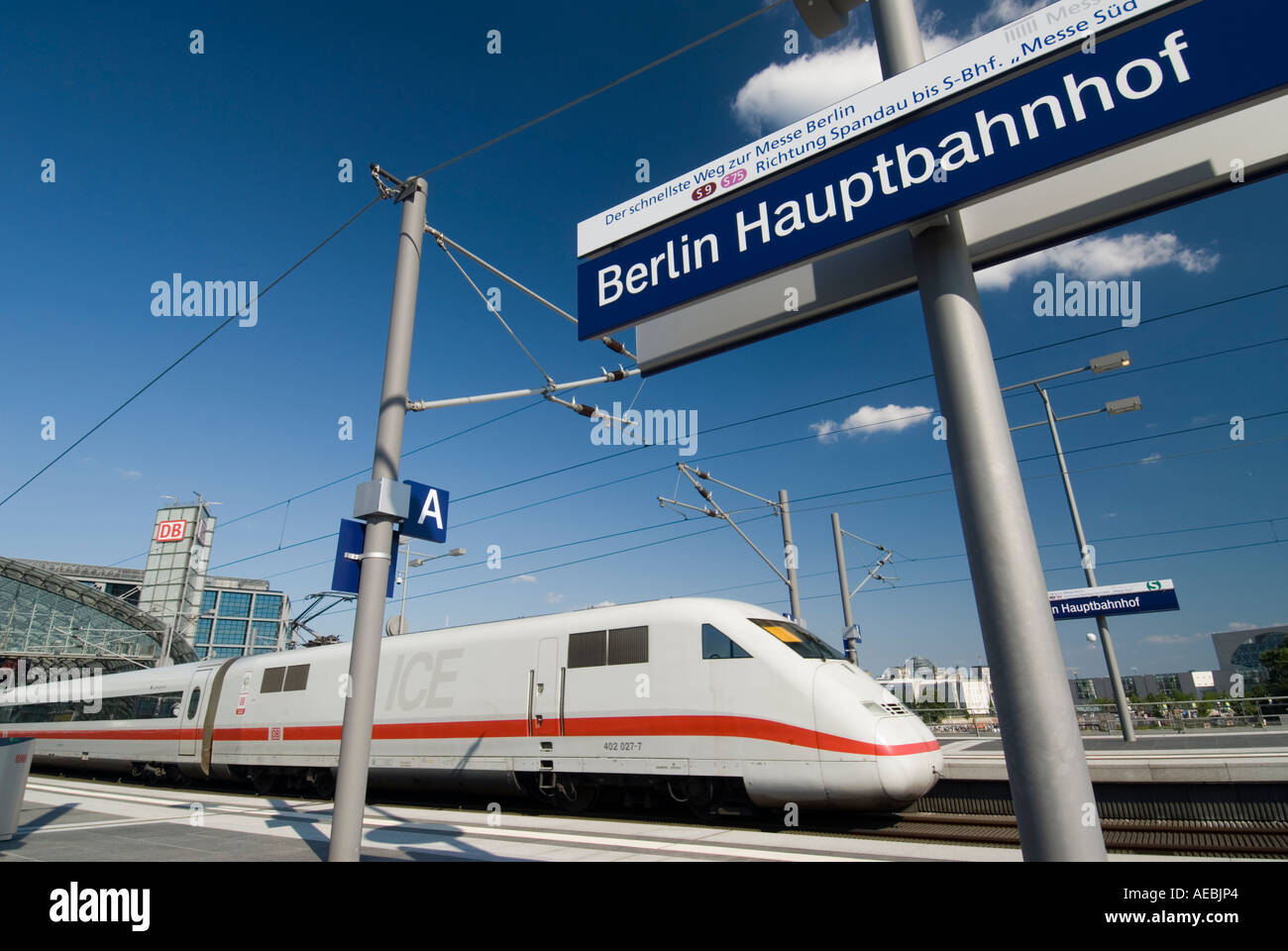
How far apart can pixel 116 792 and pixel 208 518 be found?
5577 centimetres

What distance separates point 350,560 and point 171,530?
64216mm

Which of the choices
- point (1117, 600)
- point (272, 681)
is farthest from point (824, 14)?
point (1117, 600)

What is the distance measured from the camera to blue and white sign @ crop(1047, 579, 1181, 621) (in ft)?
60.9

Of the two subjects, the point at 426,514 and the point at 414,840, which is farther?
the point at 414,840

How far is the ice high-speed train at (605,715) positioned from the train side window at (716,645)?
0.03 meters

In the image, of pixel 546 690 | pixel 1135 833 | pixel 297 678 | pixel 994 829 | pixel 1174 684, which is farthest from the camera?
pixel 1174 684

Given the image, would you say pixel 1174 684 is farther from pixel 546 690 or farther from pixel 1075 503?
pixel 546 690

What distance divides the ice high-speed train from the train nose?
0.08 feet

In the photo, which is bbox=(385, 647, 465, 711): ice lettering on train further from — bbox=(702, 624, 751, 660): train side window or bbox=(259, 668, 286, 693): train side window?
bbox=(702, 624, 751, 660): train side window

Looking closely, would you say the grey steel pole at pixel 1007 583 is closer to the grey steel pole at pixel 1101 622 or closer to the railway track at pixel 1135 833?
the railway track at pixel 1135 833

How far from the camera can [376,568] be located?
6.81 meters

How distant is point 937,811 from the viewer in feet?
32.2
